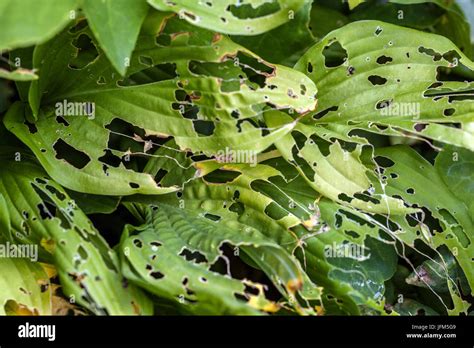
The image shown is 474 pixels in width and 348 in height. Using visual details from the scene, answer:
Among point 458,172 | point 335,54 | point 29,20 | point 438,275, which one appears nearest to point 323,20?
point 335,54

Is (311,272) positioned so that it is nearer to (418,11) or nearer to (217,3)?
(217,3)

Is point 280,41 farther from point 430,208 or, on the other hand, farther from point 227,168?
point 430,208

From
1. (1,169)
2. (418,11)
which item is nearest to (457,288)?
(418,11)

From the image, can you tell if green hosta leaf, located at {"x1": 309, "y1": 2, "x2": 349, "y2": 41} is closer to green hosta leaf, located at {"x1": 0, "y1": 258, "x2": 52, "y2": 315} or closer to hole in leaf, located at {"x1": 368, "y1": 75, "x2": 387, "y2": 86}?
hole in leaf, located at {"x1": 368, "y1": 75, "x2": 387, "y2": 86}

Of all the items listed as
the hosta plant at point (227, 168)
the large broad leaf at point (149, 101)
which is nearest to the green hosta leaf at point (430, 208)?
the hosta plant at point (227, 168)

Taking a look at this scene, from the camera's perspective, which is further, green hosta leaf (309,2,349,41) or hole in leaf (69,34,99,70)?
green hosta leaf (309,2,349,41)

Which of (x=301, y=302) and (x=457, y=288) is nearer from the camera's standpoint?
(x=301, y=302)

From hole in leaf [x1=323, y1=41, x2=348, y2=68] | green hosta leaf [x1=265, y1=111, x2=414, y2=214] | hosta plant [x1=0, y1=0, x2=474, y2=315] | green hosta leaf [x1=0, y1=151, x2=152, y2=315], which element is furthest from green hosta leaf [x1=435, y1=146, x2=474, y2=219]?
green hosta leaf [x1=0, y1=151, x2=152, y2=315]
